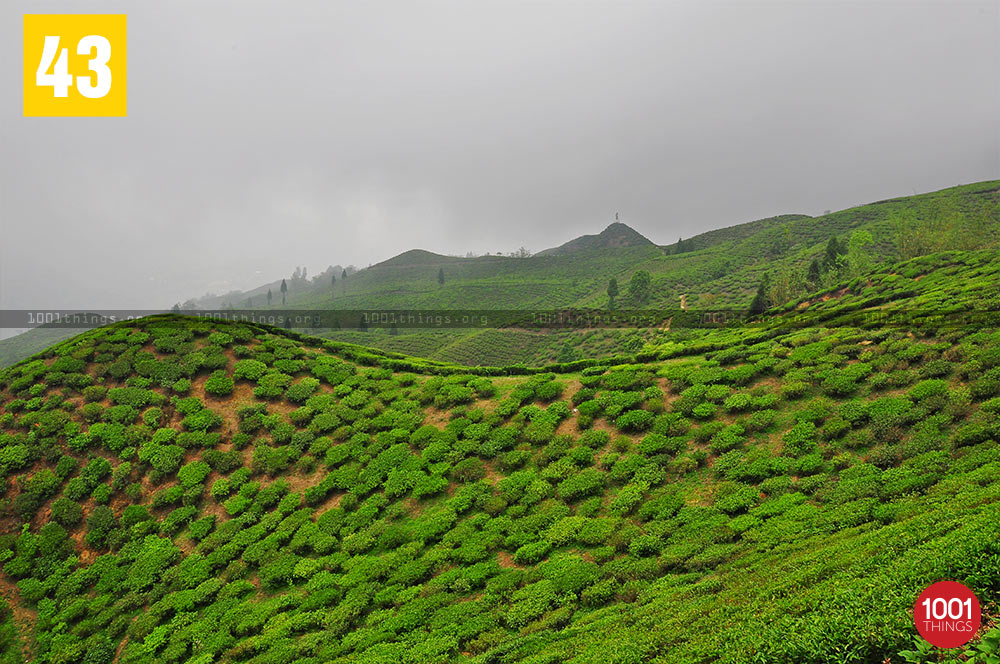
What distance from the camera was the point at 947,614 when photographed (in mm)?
5828

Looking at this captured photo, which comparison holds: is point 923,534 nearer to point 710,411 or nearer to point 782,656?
point 782,656

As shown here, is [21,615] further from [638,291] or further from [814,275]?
[638,291]

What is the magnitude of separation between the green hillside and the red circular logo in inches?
10.6

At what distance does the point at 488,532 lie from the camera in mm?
16203

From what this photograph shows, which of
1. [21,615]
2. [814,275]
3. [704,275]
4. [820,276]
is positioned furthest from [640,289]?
[21,615]

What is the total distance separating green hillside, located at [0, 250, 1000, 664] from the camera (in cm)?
954

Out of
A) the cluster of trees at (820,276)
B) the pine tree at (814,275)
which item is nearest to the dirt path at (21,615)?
the cluster of trees at (820,276)

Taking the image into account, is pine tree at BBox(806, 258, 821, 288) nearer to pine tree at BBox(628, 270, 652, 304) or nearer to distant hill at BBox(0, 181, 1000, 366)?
distant hill at BBox(0, 181, 1000, 366)

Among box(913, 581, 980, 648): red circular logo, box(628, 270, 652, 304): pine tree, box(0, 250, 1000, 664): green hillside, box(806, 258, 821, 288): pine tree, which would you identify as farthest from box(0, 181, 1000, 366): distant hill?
box(913, 581, 980, 648): red circular logo

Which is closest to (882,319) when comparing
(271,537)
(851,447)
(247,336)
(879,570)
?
(851,447)

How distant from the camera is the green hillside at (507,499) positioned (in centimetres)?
954

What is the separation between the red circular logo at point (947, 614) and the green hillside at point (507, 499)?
0.27 meters

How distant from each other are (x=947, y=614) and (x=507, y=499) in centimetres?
1376

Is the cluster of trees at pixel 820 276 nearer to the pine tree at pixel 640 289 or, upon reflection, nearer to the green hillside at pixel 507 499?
the pine tree at pixel 640 289
